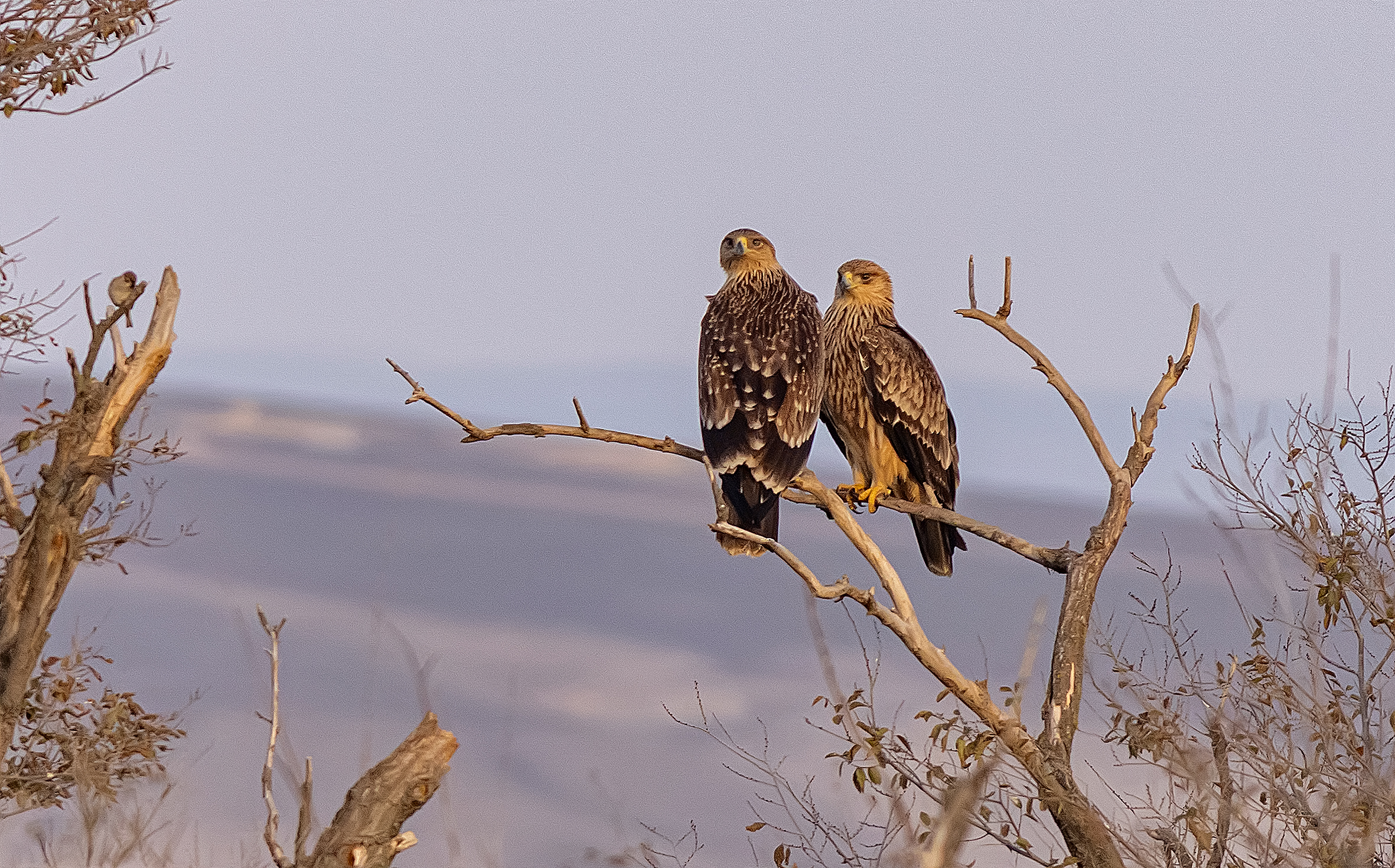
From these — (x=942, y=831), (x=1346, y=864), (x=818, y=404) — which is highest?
(x=818, y=404)

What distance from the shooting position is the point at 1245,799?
15.3 ft

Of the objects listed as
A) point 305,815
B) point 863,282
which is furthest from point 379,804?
point 863,282

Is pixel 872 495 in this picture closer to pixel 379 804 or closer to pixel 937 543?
pixel 937 543

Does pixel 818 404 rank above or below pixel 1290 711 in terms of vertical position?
above

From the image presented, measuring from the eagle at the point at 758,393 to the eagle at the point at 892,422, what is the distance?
1.41 feet

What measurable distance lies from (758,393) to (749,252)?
127 cm

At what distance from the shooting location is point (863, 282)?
23.4 feet

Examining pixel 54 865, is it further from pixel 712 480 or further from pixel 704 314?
pixel 704 314

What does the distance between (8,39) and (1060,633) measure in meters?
6.54

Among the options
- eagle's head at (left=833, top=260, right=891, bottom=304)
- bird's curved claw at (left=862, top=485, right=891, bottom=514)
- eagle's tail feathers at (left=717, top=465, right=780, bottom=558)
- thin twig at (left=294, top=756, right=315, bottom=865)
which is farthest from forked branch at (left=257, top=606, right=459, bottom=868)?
eagle's head at (left=833, top=260, right=891, bottom=304)

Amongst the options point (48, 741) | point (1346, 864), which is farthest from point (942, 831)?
point (48, 741)

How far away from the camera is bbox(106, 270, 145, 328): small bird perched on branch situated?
5.65 metres

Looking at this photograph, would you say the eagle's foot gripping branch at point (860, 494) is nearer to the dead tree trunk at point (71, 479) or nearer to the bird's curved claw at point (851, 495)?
the bird's curved claw at point (851, 495)

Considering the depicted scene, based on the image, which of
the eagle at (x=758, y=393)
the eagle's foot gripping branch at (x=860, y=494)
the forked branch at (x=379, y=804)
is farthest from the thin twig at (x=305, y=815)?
the eagle's foot gripping branch at (x=860, y=494)
